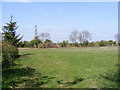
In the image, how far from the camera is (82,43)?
49.7 meters

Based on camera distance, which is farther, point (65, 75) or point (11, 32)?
point (11, 32)

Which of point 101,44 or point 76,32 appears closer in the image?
point 101,44

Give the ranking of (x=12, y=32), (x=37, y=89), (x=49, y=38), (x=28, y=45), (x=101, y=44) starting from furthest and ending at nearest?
(x=49, y=38)
(x=101, y=44)
(x=28, y=45)
(x=12, y=32)
(x=37, y=89)

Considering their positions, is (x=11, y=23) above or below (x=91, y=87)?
above

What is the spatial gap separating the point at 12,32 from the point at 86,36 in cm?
4007

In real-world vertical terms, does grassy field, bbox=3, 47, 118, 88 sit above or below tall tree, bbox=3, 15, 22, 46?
below

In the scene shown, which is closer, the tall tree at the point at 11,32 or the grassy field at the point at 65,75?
the grassy field at the point at 65,75

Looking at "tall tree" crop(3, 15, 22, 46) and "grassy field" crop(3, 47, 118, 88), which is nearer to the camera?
"grassy field" crop(3, 47, 118, 88)

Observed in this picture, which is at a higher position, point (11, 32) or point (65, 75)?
point (11, 32)

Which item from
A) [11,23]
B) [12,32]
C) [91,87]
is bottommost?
[91,87]

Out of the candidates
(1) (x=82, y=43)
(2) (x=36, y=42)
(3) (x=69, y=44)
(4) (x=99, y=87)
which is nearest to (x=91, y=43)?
(1) (x=82, y=43)

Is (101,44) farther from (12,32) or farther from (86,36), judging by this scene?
(12,32)

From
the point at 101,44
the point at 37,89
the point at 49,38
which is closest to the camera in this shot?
the point at 37,89

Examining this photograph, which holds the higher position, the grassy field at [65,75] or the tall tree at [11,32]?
the tall tree at [11,32]
